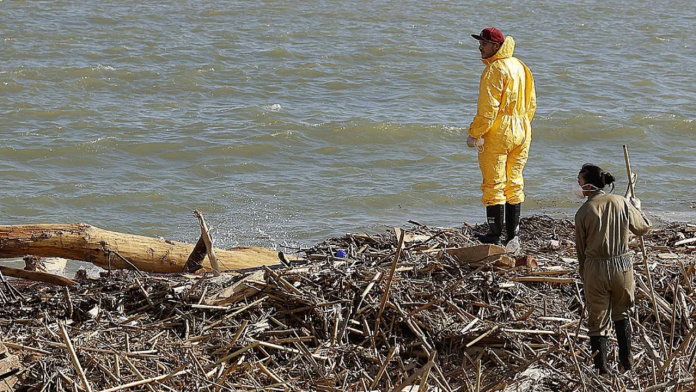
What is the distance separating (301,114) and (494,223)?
9.36 m

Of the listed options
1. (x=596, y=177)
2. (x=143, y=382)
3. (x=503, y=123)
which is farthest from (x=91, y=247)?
(x=596, y=177)

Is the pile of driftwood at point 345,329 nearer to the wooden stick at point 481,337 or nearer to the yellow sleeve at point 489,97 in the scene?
the wooden stick at point 481,337

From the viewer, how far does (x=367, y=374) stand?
5.39 meters

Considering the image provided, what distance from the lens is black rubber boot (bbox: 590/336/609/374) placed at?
550cm

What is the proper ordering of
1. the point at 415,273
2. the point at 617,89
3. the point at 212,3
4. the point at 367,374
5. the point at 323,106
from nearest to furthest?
1. the point at 367,374
2. the point at 415,273
3. the point at 323,106
4. the point at 617,89
5. the point at 212,3

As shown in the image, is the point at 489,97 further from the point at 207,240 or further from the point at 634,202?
the point at 207,240

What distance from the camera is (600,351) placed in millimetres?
5508

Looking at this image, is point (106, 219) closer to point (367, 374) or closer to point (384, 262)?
point (384, 262)

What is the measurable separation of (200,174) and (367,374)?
8.81 m

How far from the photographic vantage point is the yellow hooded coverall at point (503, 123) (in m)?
7.68

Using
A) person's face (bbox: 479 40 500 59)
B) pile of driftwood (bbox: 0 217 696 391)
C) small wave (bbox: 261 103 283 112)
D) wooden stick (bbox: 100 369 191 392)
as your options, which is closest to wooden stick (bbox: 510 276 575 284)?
pile of driftwood (bbox: 0 217 696 391)

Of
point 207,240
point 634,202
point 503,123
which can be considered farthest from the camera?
point 503,123

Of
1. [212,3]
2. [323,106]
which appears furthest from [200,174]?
[212,3]

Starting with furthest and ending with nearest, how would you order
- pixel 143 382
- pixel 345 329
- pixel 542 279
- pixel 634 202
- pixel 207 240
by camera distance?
pixel 207 240, pixel 542 279, pixel 634 202, pixel 345 329, pixel 143 382
